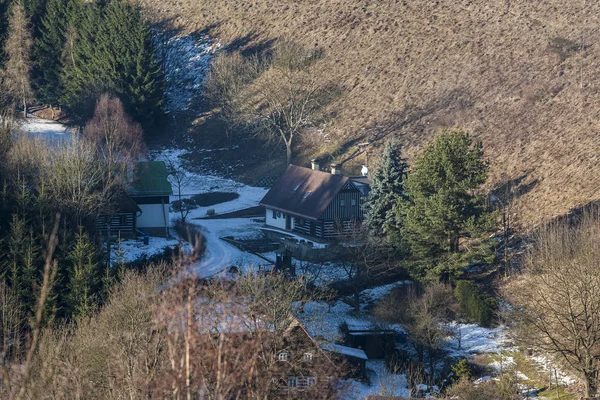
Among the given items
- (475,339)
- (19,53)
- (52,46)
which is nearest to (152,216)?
(475,339)

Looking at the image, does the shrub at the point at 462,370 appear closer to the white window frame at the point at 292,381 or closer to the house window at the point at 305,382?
the house window at the point at 305,382

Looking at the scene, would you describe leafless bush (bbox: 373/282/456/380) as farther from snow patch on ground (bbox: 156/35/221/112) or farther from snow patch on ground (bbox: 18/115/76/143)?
snow patch on ground (bbox: 156/35/221/112)

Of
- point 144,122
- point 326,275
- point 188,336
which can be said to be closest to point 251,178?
point 144,122

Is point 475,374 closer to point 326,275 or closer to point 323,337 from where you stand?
point 323,337

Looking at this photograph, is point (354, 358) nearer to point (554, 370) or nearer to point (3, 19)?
point (554, 370)

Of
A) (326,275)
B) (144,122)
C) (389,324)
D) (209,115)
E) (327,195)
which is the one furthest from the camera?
(209,115)

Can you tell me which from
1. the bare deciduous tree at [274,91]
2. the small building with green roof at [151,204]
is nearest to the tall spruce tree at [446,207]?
the small building with green roof at [151,204]
